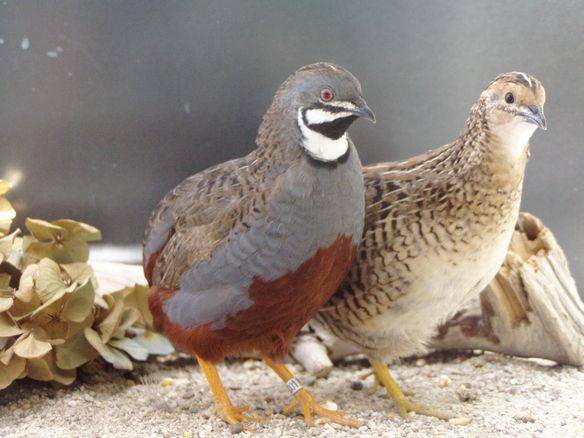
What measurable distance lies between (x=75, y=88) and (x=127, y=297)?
116 cm

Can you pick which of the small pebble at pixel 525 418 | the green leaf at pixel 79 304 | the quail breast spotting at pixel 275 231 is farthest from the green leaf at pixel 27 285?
the small pebble at pixel 525 418

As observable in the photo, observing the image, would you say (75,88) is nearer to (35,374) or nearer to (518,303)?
(35,374)

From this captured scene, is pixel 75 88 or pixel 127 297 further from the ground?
pixel 75 88

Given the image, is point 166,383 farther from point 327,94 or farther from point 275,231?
point 327,94

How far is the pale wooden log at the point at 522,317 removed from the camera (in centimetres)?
346

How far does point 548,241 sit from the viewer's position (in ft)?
11.7

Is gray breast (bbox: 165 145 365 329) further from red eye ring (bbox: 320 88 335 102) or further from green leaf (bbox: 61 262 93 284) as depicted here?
green leaf (bbox: 61 262 93 284)

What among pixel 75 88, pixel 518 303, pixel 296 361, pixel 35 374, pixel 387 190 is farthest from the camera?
pixel 75 88

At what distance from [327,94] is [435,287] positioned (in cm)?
85

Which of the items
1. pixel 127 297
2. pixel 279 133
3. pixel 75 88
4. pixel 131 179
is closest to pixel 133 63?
pixel 75 88

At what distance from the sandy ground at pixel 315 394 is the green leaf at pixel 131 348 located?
0.15 metres

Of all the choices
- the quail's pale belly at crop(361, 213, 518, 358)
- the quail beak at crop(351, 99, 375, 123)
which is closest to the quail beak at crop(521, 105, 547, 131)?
the quail's pale belly at crop(361, 213, 518, 358)

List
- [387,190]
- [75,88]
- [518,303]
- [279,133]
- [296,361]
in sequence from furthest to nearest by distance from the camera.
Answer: [75,88], [296,361], [518,303], [387,190], [279,133]

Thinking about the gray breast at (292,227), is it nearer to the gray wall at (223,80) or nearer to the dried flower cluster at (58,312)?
the dried flower cluster at (58,312)
